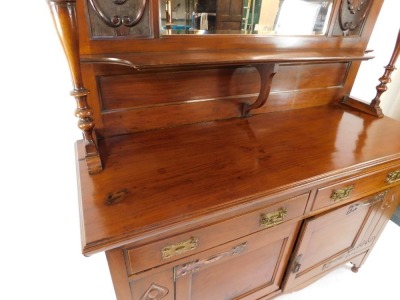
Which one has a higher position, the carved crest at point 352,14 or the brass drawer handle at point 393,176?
the carved crest at point 352,14

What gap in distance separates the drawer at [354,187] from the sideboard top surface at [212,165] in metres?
0.06

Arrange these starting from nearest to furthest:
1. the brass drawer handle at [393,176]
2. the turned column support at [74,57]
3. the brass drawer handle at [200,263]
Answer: the turned column support at [74,57] < the brass drawer handle at [200,263] < the brass drawer handle at [393,176]

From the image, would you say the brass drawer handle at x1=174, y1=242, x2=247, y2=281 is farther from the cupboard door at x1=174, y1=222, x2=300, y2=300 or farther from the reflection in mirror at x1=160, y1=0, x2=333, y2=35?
the reflection in mirror at x1=160, y1=0, x2=333, y2=35

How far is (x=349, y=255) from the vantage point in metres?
1.21

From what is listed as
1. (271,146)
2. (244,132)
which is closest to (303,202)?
(271,146)

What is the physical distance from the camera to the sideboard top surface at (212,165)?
55 cm

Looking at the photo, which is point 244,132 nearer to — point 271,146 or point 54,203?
point 271,146

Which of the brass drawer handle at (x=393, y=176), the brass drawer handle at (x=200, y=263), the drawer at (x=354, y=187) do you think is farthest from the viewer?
the brass drawer handle at (x=393, y=176)

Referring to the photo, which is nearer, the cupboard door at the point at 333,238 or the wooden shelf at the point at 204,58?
the wooden shelf at the point at 204,58

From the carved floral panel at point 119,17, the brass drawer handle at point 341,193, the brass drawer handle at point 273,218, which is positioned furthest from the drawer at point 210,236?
the carved floral panel at point 119,17

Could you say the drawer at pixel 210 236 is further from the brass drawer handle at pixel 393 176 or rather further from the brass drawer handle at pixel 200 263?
the brass drawer handle at pixel 393 176

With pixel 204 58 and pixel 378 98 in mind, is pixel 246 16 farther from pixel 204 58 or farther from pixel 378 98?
pixel 378 98

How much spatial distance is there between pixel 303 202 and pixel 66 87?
32.7 inches

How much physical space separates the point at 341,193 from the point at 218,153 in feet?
1.53
